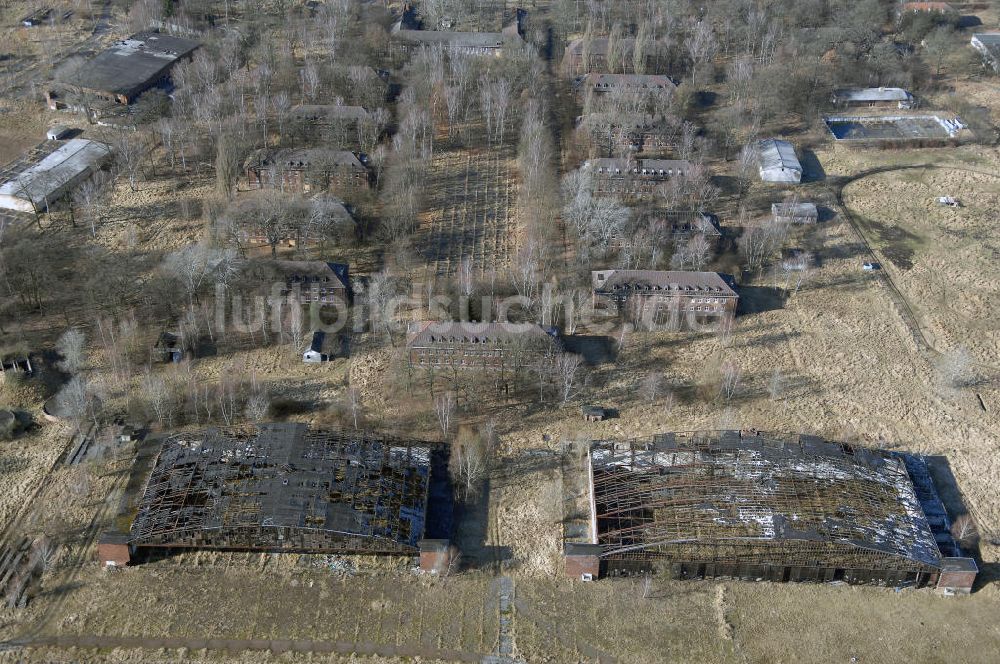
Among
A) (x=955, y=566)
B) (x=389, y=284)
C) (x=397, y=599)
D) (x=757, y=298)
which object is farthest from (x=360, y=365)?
(x=955, y=566)

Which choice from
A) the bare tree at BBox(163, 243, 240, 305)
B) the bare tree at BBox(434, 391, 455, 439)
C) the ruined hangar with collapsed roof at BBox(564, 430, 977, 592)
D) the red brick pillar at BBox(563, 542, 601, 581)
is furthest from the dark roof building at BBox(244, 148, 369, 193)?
the red brick pillar at BBox(563, 542, 601, 581)

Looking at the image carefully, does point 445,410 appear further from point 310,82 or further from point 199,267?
point 310,82

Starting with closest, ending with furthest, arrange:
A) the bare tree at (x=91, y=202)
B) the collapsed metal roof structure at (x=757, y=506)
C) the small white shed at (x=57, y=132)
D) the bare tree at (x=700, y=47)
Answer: the collapsed metal roof structure at (x=757, y=506), the bare tree at (x=91, y=202), the small white shed at (x=57, y=132), the bare tree at (x=700, y=47)

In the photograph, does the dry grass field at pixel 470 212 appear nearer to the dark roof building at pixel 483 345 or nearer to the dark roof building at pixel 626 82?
the dark roof building at pixel 483 345

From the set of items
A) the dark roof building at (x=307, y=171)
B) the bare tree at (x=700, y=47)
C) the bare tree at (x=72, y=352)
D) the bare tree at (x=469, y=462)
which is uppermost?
the bare tree at (x=700, y=47)

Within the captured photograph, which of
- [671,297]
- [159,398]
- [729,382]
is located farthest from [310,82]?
[729,382]

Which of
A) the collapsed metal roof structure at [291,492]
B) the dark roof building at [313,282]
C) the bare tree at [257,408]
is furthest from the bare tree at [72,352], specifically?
the dark roof building at [313,282]

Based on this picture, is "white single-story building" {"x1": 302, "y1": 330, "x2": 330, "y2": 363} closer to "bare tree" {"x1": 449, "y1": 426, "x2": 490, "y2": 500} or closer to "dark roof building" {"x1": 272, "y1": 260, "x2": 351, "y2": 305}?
"dark roof building" {"x1": 272, "y1": 260, "x2": 351, "y2": 305}
